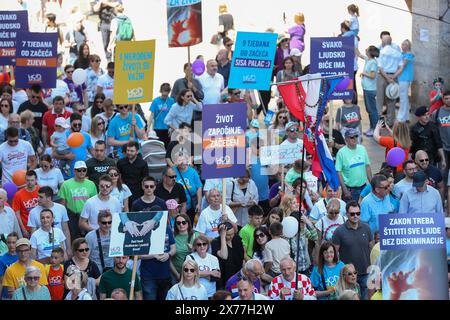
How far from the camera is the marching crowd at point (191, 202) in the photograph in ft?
48.6

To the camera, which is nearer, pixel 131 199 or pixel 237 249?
pixel 237 249

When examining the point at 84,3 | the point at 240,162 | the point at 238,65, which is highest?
the point at 84,3

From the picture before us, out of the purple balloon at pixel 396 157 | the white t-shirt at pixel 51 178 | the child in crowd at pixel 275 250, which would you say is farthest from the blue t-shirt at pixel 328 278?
the white t-shirt at pixel 51 178

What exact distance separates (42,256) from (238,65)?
18.6 feet

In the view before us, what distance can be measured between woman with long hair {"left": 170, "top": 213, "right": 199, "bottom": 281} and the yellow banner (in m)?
3.25

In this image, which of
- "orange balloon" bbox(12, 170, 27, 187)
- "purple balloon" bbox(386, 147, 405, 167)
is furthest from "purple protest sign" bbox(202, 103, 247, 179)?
"purple balloon" bbox(386, 147, 405, 167)

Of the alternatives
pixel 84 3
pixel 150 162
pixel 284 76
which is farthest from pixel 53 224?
pixel 84 3

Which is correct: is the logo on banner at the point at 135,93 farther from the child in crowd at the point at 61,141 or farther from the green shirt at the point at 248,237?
the green shirt at the point at 248,237

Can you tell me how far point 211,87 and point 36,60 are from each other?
2.88 meters

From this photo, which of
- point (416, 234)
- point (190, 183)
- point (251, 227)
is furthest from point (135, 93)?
point (416, 234)

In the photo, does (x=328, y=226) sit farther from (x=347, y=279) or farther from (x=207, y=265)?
(x=347, y=279)

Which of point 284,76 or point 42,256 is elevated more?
point 284,76

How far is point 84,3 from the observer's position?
36562 millimetres
